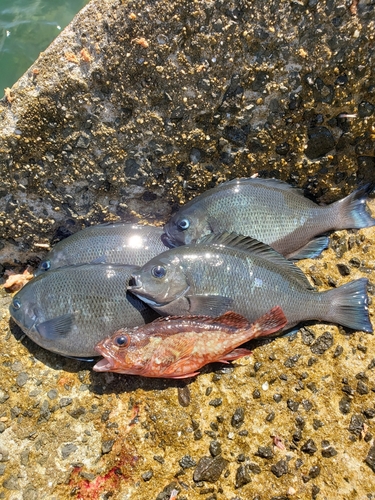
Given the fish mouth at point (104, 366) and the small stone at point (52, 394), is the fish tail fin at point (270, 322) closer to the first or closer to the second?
the fish mouth at point (104, 366)

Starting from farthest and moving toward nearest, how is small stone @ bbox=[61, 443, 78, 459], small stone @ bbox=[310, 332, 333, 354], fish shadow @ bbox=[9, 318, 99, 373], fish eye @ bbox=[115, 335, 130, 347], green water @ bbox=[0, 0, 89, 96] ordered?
green water @ bbox=[0, 0, 89, 96] < fish shadow @ bbox=[9, 318, 99, 373] < small stone @ bbox=[310, 332, 333, 354] < fish eye @ bbox=[115, 335, 130, 347] < small stone @ bbox=[61, 443, 78, 459]

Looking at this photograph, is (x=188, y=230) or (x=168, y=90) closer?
(x=168, y=90)

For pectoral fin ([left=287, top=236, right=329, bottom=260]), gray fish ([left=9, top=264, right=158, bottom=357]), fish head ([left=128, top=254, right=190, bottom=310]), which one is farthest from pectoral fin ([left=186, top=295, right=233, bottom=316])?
pectoral fin ([left=287, top=236, right=329, bottom=260])

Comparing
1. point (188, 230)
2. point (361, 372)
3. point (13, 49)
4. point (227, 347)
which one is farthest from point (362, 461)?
point (13, 49)

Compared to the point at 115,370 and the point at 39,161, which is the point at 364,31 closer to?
the point at 39,161

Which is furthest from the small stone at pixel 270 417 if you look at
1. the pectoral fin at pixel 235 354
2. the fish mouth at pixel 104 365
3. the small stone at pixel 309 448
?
the fish mouth at pixel 104 365

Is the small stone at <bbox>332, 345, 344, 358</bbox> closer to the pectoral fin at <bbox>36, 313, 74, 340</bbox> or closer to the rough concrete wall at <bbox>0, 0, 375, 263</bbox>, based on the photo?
the rough concrete wall at <bbox>0, 0, 375, 263</bbox>

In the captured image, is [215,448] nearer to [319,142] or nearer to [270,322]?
[270,322]
